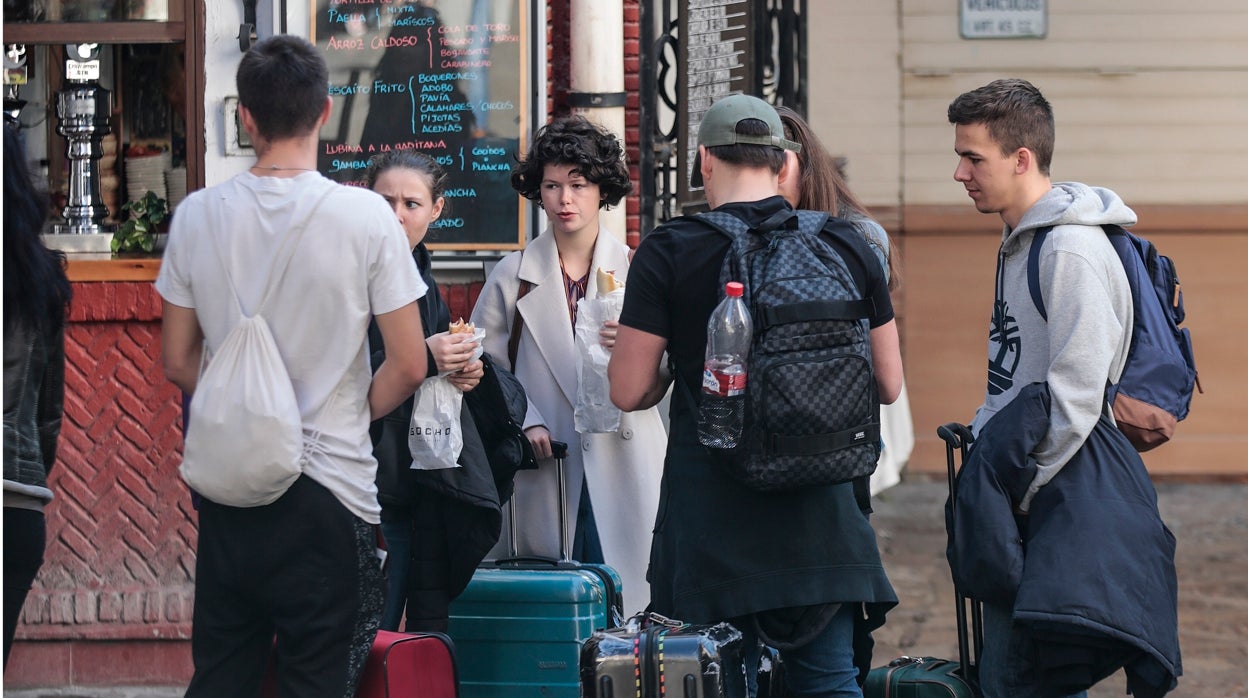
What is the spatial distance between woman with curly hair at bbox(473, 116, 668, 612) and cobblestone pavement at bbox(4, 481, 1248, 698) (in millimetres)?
1883

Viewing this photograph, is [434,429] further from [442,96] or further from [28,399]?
[442,96]

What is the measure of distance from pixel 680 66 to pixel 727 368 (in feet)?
11.8

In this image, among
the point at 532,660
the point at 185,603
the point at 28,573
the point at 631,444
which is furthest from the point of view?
the point at 185,603

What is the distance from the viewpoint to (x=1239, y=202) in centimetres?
1014

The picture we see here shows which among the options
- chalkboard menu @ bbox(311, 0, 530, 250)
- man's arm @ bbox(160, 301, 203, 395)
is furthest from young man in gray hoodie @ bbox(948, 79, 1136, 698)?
chalkboard menu @ bbox(311, 0, 530, 250)

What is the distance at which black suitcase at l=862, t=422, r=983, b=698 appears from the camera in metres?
3.59

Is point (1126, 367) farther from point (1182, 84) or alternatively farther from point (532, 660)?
point (1182, 84)

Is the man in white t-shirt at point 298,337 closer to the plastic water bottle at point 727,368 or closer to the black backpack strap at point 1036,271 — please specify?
the plastic water bottle at point 727,368

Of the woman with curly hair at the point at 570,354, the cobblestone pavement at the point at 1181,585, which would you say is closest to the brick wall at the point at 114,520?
the cobblestone pavement at the point at 1181,585

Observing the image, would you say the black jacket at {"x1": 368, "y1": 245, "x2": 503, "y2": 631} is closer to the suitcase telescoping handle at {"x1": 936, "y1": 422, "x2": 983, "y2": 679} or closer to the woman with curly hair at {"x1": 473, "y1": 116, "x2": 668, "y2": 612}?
the woman with curly hair at {"x1": 473, "y1": 116, "x2": 668, "y2": 612}

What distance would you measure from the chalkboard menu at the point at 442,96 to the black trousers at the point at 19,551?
2696 millimetres

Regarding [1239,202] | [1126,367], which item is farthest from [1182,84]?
[1126,367]

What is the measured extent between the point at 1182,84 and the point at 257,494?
871 cm

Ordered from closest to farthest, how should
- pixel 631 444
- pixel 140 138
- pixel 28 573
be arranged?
pixel 28 573, pixel 631 444, pixel 140 138
